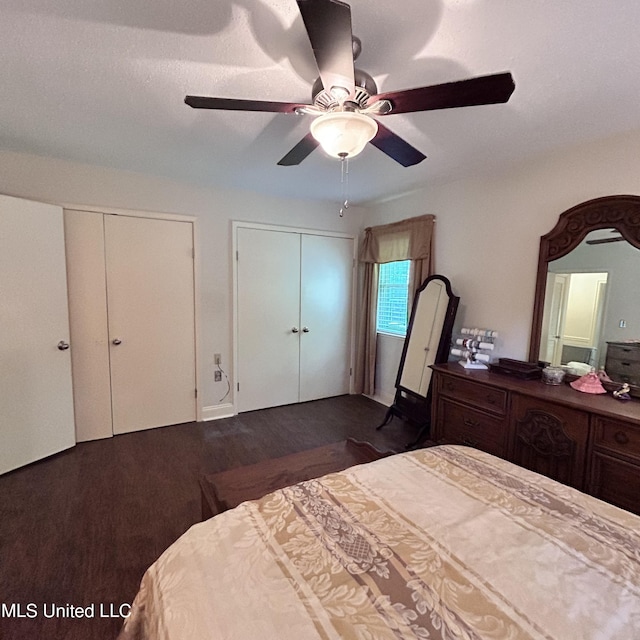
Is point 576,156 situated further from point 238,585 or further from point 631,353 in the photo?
point 238,585

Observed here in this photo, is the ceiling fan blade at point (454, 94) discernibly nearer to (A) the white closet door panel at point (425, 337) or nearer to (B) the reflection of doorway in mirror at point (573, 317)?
(B) the reflection of doorway in mirror at point (573, 317)

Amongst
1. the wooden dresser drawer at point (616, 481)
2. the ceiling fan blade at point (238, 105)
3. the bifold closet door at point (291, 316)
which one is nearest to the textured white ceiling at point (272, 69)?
the ceiling fan blade at point (238, 105)

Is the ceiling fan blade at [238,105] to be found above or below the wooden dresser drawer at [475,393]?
above

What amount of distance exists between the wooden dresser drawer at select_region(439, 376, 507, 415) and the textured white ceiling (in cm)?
166

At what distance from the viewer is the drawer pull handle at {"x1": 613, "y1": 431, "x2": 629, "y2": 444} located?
5.74 feet

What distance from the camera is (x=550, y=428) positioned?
2031 millimetres

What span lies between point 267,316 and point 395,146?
2426 mm

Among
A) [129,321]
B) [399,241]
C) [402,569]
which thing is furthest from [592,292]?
[129,321]

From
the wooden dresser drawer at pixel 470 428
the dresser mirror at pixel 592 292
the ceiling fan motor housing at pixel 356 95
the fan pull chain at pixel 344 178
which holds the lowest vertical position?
the wooden dresser drawer at pixel 470 428

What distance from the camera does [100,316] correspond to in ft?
9.75

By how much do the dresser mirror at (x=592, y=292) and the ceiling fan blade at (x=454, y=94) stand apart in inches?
58.4

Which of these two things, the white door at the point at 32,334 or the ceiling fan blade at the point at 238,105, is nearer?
the ceiling fan blade at the point at 238,105

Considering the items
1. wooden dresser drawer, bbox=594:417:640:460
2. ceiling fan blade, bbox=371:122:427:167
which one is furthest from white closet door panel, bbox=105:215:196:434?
wooden dresser drawer, bbox=594:417:640:460

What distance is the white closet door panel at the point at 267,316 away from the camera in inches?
142
